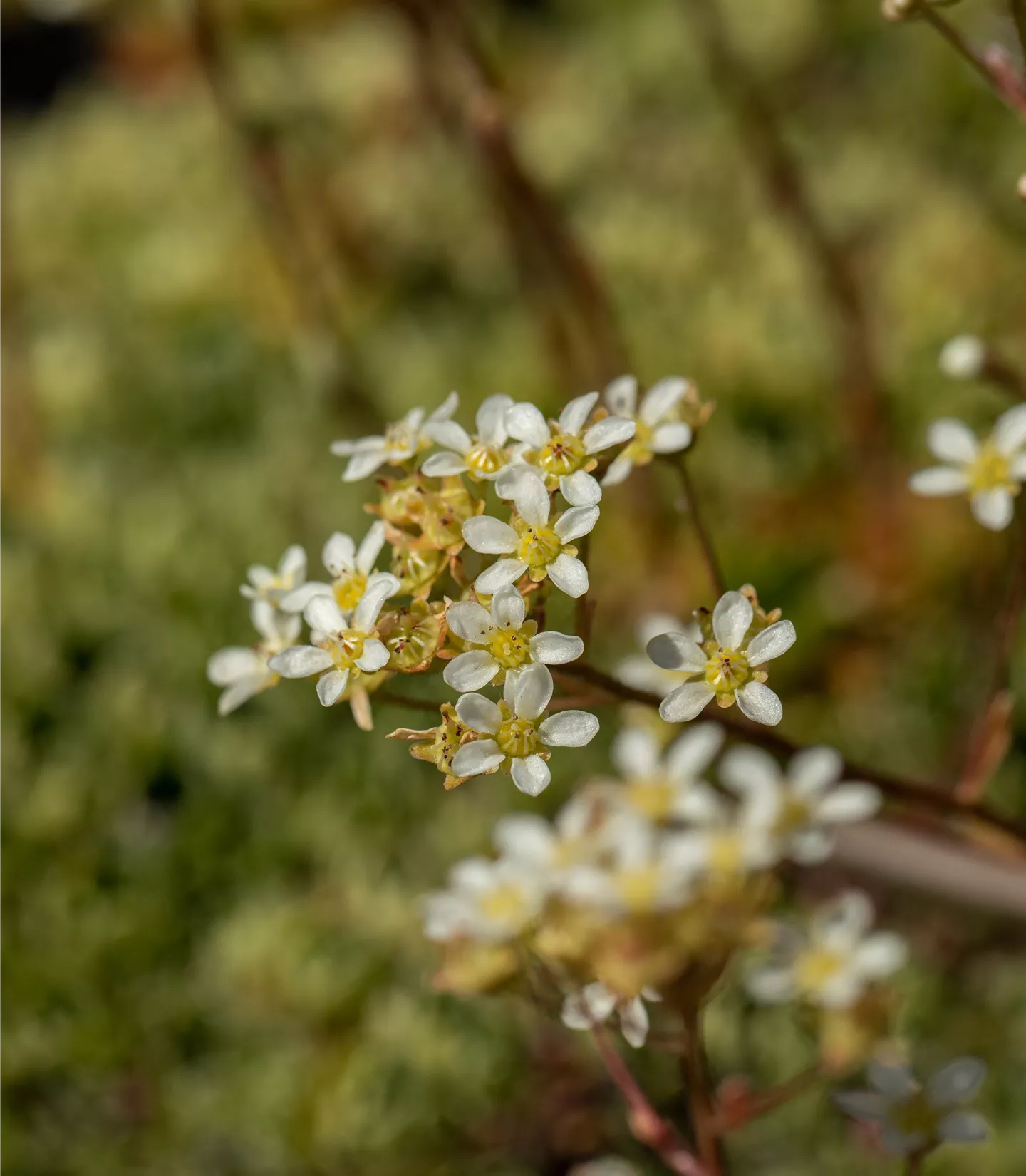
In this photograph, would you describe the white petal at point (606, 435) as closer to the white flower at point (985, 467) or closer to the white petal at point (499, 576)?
the white petal at point (499, 576)

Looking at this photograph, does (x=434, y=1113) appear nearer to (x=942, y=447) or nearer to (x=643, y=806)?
(x=643, y=806)

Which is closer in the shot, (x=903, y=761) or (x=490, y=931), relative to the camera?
(x=490, y=931)

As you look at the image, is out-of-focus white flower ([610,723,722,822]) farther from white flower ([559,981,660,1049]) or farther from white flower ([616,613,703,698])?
white flower ([559,981,660,1049])

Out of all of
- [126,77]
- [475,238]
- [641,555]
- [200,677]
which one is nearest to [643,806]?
[641,555]

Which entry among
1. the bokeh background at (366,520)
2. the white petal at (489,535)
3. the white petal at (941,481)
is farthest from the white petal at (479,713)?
the bokeh background at (366,520)

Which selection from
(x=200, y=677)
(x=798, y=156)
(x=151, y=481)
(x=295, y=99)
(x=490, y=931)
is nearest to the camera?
(x=490, y=931)

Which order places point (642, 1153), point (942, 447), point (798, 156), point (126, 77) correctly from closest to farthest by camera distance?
point (942, 447), point (642, 1153), point (798, 156), point (126, 77)

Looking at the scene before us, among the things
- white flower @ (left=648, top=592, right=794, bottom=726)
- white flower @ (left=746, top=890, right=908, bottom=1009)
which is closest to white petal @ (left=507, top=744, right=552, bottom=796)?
white flower @ (left=648, top=592, right=794, bottom=726)

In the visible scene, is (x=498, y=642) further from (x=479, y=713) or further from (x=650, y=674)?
(x=650, y=674)
